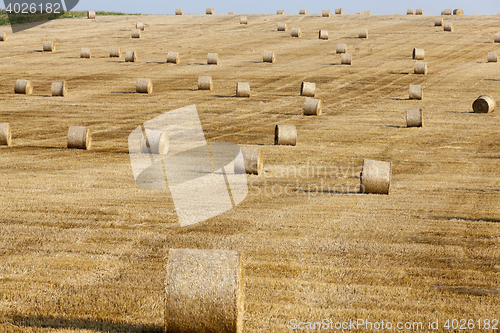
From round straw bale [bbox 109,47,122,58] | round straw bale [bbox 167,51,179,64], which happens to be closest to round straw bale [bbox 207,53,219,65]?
round straw bale [bbox 167,51,179,64]

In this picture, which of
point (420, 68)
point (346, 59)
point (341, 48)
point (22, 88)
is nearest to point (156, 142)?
point (22, 88)

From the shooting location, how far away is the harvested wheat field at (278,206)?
8703 millimetres

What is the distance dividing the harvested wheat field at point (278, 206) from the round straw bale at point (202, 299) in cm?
71

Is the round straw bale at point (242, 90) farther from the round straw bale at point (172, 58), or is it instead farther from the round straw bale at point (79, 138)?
the round straw bale at point (79, 138)

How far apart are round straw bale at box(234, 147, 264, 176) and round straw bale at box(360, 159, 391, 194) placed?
3.05 meters

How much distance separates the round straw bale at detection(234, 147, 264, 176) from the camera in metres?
17.3

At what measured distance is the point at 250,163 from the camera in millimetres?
17344

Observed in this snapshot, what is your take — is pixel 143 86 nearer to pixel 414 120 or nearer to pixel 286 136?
pixel 286 136

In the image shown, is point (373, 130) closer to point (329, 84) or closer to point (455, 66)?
point (329, 84)

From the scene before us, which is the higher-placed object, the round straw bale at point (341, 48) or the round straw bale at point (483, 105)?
the round straw bale at point (341, 48)

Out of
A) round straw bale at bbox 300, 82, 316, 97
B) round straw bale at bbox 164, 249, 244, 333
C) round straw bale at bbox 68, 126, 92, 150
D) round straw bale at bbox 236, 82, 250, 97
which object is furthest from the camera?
round straw bale at bbox 300, 82, 316, 97

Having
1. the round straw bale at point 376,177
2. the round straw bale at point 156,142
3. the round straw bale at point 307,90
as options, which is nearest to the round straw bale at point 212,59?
the round straw bale at point 307,90

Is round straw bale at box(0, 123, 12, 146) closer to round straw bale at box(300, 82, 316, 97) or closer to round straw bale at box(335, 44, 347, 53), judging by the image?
round straw bale at box(300, 82, 316, 97)

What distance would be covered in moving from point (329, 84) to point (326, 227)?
2515cm
